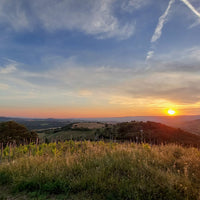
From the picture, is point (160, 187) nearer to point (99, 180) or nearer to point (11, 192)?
point (99, 180)

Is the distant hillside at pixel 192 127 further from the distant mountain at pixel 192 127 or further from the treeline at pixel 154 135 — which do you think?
the treeline at pixel 154 135

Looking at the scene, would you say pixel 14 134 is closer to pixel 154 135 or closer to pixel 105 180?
pixel 105 180

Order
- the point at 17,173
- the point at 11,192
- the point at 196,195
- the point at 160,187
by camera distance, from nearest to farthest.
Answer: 1. the point at 196,195
2. the point at 160,187
3. the point at 11,192
4. the point at 17,173

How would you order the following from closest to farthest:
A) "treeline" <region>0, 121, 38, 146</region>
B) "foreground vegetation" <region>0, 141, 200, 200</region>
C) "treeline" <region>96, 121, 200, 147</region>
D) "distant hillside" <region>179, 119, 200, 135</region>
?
"foreground vegetation" <region>0, 141, 200, 200</region>
"treeline" <region>0, 121, 38, 146</region>
"treeline" <region>96, 121, 200, 147</region>
"distant hillside" <region>179, 119, 200, 135</region>

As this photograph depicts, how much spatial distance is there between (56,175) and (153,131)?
18624 mm

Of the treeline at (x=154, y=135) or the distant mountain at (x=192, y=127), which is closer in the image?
the treeline at (x=154, y=135)

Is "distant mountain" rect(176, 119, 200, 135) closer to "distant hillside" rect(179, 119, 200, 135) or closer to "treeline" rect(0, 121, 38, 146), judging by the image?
"distant hillside" rect(179, 119, 200, 135)

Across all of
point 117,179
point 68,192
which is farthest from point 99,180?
point 68,192

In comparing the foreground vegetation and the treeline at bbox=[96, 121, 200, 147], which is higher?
the foreground vegetation

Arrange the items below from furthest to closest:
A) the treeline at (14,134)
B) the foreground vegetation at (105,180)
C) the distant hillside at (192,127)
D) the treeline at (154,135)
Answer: the distant hillside at (192,127) < the treeline at (154,135) < the treeline at (14,134) < the foreground vegetation at (105,180)

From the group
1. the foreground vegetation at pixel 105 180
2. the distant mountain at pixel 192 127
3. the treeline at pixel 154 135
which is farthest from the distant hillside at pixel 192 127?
the foreground vegetation at pixel 105 180

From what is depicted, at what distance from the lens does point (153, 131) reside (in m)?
21.2

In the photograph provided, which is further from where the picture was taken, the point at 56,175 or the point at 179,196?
the point at 56,175

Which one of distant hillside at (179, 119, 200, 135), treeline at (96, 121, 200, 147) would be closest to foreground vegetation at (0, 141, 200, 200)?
treeline at (96, 121, 200, 147)
